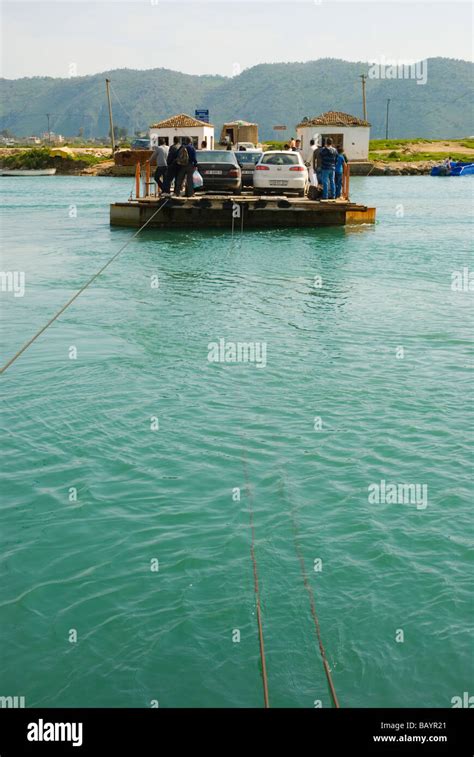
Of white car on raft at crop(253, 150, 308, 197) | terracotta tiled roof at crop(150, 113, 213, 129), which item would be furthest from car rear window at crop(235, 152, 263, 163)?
terracotta tiled roof at crop(150, 113, 213, 129)

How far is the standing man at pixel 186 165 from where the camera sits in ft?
83.5

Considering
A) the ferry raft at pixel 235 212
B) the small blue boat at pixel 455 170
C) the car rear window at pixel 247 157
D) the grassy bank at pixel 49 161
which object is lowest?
the ferry raft at pixel 235 212

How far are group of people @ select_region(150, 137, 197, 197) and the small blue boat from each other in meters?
51.5

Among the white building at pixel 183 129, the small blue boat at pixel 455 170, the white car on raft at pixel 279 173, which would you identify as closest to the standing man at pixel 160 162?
the white car on raft at pixel 279 173

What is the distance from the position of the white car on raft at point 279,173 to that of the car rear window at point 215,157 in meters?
1.15

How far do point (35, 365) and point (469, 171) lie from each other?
67885 mm

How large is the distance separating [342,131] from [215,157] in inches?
1927

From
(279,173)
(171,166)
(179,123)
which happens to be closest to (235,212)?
(171,166)

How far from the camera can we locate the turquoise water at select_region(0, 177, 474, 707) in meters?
5.49

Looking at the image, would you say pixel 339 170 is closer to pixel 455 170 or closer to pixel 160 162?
pixel 160 162

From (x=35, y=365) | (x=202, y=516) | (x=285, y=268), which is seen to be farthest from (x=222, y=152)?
(x=202, y=516)

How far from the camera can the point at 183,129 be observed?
72.4 metres
